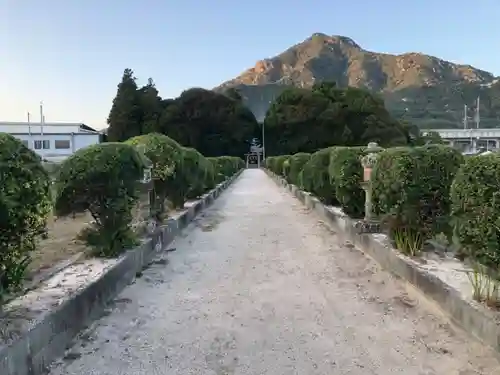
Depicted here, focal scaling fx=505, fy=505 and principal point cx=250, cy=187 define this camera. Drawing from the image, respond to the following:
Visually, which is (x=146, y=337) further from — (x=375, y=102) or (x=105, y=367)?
(x=375, y=102)

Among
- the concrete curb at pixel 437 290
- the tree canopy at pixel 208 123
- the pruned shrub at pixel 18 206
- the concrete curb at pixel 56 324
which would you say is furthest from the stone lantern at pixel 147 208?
the tree canopy at pixel 208 123

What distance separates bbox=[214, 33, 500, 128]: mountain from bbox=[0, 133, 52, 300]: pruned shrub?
8899 cm

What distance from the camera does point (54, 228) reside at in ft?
28.7

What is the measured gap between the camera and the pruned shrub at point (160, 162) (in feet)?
26.1

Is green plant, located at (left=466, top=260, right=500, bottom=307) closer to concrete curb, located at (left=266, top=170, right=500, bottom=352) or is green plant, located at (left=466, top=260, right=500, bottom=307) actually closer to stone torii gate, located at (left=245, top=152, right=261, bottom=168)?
concrete curb, located at (left=266, top=170, right=500, bottom=352)

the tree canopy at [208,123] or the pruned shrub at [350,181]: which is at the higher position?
the tree canopy at [208,123]

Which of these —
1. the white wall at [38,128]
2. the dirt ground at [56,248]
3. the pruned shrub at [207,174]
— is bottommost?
the dirt ground at [56,248]

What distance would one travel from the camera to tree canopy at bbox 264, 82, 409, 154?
49.3 m

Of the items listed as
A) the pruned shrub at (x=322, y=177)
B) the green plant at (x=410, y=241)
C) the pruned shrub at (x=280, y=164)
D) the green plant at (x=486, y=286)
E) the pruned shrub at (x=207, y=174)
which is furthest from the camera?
the pruned shrub at (x=280, y=164)

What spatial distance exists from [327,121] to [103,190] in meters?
48.0

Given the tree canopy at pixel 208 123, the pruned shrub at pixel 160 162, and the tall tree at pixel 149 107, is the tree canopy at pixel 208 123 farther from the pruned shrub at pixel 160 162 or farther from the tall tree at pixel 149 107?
the pruned shrub at pixel 160 162

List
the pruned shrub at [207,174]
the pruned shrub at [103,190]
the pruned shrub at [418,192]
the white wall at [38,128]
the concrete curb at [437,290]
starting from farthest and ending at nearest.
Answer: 1. the white wall at [38,128]
2. the pruned shrub at [207,174]
3. the pruned shrub at [418,192]
4. the pruned shrub at [103,190]
5. the concrete curb at [437,290]

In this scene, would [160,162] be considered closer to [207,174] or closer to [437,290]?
[437,290]

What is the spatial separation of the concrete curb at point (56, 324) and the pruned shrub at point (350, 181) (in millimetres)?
3894
